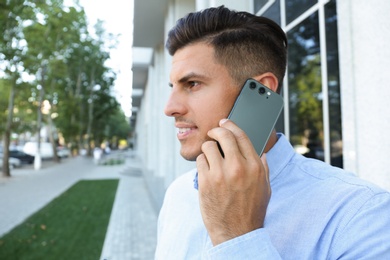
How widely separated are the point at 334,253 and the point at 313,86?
420 cm

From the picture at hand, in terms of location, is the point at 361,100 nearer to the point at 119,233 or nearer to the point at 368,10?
the point at 368,10

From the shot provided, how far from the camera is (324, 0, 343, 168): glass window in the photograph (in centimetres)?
361

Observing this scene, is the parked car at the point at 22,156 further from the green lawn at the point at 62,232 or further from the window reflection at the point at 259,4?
the window reflection at the point at 259,4

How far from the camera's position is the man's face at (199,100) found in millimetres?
1342

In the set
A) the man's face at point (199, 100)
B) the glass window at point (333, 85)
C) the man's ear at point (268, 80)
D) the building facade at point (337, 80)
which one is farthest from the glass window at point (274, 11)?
the man's face at point (199, 100)

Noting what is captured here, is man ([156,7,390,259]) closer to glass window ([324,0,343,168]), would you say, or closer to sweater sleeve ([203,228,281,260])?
sweater sleeve ([203,228,281,260])

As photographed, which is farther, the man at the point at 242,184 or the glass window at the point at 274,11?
the glass window at the point at 274,11

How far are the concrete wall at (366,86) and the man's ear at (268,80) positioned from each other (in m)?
1.12

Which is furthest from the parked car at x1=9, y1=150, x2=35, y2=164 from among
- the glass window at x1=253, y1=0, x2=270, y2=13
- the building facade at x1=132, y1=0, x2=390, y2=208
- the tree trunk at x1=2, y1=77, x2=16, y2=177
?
the glass window at x1=253, y1=0, x2=270, y2=13

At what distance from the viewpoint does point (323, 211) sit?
104 cm

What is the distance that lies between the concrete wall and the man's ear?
3.67 feet

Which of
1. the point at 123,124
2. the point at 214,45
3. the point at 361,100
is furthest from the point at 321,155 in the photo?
the point at 123,124

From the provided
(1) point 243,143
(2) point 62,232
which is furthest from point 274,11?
(2) point 62,232

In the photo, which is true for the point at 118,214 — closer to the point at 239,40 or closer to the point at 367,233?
the point at 239,40
